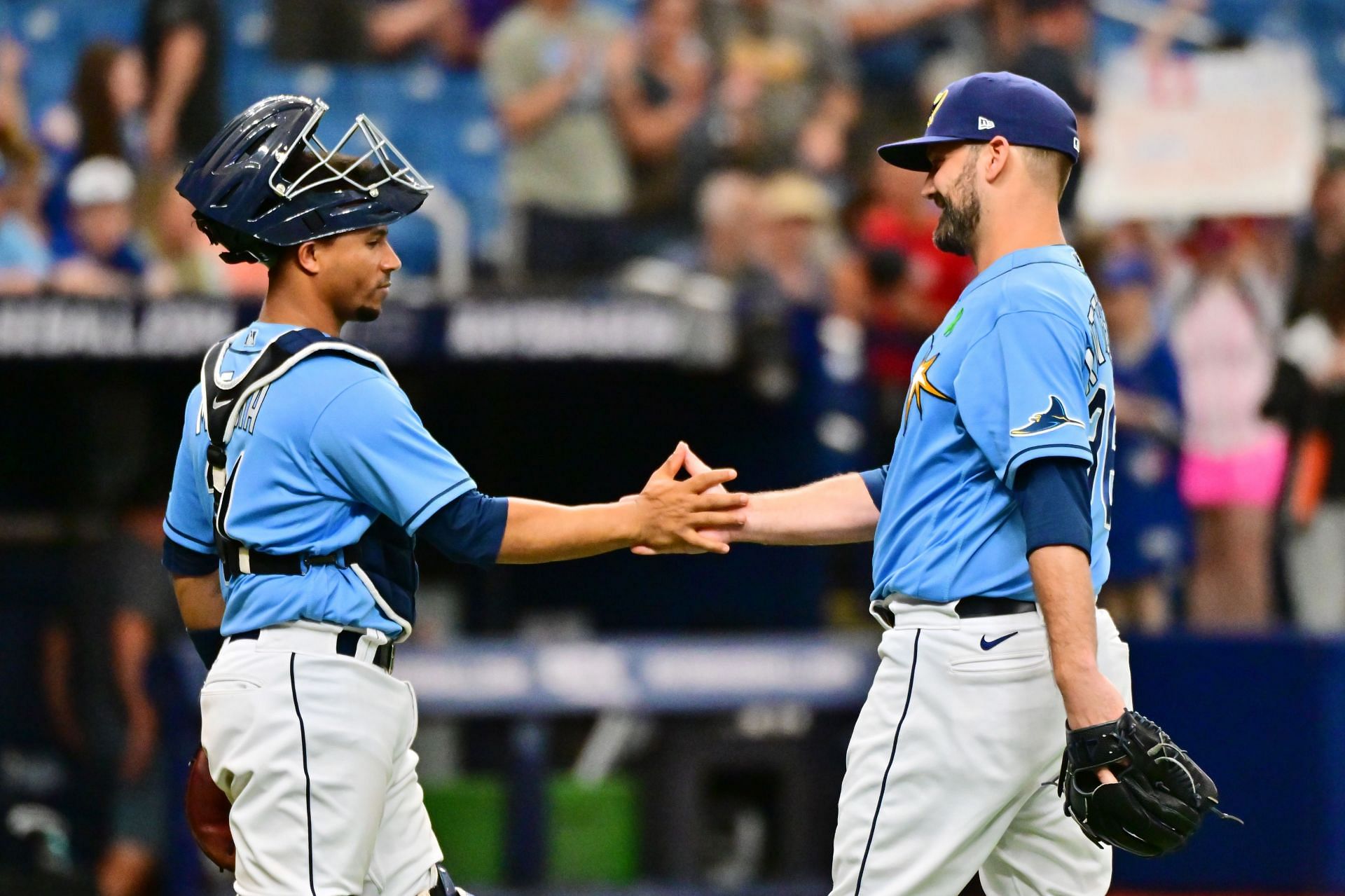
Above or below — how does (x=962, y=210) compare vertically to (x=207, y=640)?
above

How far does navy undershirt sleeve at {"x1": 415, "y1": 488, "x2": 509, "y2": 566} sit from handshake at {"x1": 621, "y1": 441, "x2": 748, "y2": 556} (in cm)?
28

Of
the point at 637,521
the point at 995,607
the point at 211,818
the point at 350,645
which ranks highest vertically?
the point at 637,521

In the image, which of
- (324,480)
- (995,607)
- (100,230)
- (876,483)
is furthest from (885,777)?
(100,230)

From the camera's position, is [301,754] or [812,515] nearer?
[301,754]

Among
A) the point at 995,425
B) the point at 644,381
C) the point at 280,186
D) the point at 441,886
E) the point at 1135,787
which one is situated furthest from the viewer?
the point at 644,381

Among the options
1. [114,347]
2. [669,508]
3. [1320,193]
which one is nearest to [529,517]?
[669,508]

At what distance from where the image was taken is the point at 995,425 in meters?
3.19

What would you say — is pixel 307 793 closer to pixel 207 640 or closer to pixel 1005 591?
pixel 207 640

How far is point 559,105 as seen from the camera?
830cm

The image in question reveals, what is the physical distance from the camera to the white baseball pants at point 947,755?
10.5 feet

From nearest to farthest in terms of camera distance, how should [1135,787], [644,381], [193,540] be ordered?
[1135,787] < [193,540] < [644,381]

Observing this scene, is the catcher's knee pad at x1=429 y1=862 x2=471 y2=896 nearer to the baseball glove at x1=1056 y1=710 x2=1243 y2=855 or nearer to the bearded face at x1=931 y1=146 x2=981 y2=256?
the baseball glove at x1=1056 y1=710 x2=1243 y2=855

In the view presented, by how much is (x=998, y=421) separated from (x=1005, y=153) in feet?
1.80

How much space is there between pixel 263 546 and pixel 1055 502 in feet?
4.73
